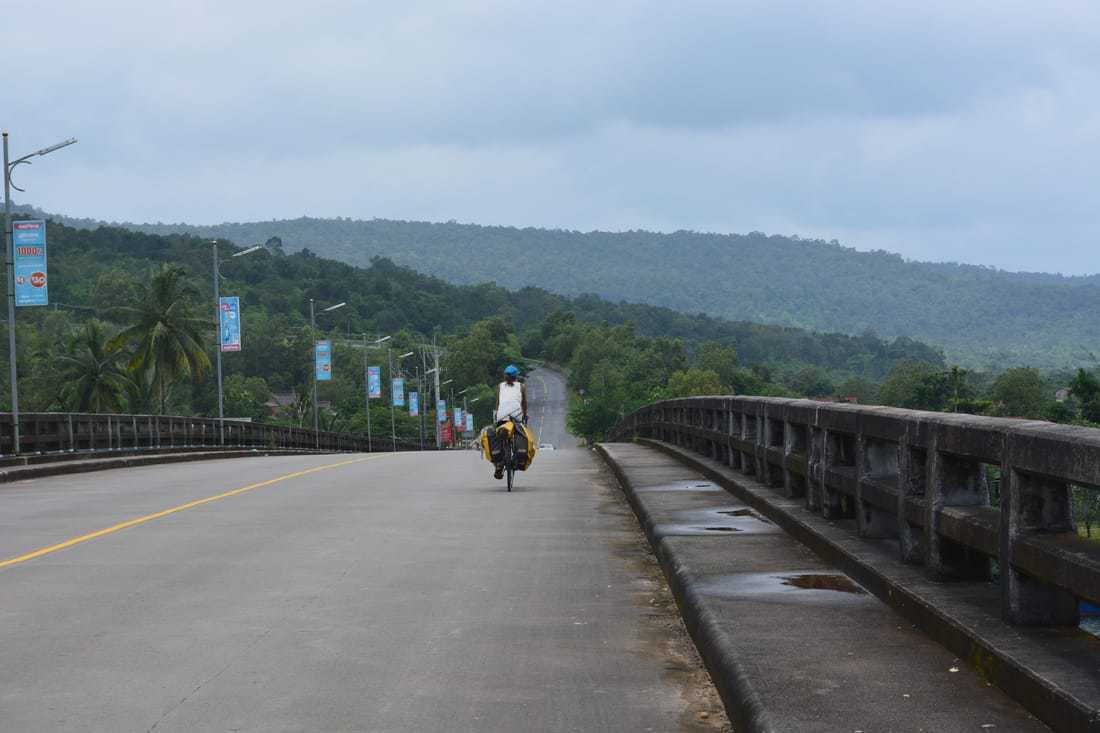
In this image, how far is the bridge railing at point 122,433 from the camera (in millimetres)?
30953

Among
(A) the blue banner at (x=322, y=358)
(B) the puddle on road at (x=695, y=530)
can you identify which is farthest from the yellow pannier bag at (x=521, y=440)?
(A) the blue banner at (x=322, y=358)

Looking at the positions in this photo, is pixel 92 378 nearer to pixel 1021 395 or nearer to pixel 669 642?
pixel 1021 395

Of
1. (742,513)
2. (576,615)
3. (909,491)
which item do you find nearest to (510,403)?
(742,513)

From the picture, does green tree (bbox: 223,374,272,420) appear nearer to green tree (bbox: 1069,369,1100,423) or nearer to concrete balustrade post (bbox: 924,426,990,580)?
green tree (bbox: 1069,369,1100,423)

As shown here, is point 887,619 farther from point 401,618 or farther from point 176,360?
point 176,360

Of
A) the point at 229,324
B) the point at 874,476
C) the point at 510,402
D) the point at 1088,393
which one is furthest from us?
the point at 1088,393

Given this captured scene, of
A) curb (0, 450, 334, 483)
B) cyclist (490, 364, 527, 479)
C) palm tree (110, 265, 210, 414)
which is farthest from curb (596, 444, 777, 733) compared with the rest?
palm tree (110, 265, 210, 414)

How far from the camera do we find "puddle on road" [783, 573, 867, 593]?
910cm

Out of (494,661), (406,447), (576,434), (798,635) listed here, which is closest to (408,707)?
(494,661)

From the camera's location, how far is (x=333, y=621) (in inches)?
383

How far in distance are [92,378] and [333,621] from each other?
3718 inches

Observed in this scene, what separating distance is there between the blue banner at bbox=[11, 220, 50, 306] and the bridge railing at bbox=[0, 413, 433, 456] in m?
2.94

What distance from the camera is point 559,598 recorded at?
10.7 metres

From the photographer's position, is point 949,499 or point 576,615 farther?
point 576,615
